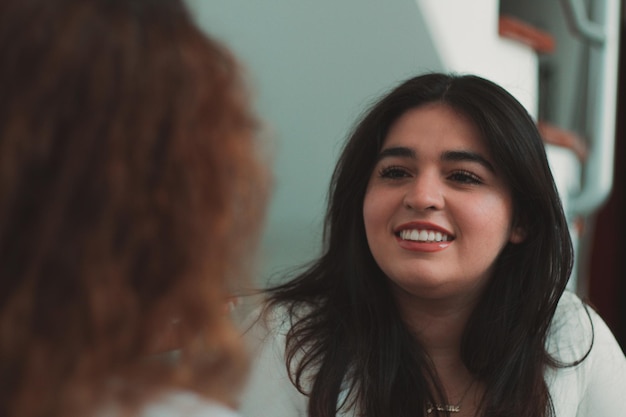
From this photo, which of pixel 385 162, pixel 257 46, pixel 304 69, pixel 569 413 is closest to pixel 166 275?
pixel 385 162

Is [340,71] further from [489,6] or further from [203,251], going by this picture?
[203,251]

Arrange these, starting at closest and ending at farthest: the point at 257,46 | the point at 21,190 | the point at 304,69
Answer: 1. the point at 21,190
2. the point at 257,46
3. the point at 304,69

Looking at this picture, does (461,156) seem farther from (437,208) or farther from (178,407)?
(178,407)

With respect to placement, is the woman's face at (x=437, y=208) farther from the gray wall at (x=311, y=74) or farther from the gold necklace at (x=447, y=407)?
the gray wall at (x=311, y=74)

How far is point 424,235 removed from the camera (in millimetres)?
1415

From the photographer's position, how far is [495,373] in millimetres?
1514

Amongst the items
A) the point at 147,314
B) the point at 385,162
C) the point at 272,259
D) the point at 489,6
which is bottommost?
the point at 147,314

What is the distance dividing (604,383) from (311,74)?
1.11 meters

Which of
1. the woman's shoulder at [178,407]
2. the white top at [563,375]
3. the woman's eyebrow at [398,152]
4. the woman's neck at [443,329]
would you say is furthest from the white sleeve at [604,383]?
the woman's shoulder at [178,407]

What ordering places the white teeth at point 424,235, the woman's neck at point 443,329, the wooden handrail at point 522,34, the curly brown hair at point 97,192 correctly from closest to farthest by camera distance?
the curly brown hair at point 97,192, the white teeth at point 424,235, the woman's neck at point 443,329, the wooden handrail at point 522,34

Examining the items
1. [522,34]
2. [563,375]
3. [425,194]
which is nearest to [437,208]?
[425,194]

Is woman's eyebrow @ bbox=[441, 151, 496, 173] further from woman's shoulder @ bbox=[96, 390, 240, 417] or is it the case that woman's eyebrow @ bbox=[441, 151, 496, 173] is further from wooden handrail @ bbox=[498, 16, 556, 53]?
wooden handrail @ bbox=[498, 16, 556, 53]

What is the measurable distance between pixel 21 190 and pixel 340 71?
1.80 metres

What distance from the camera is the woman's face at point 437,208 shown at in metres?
1.42
